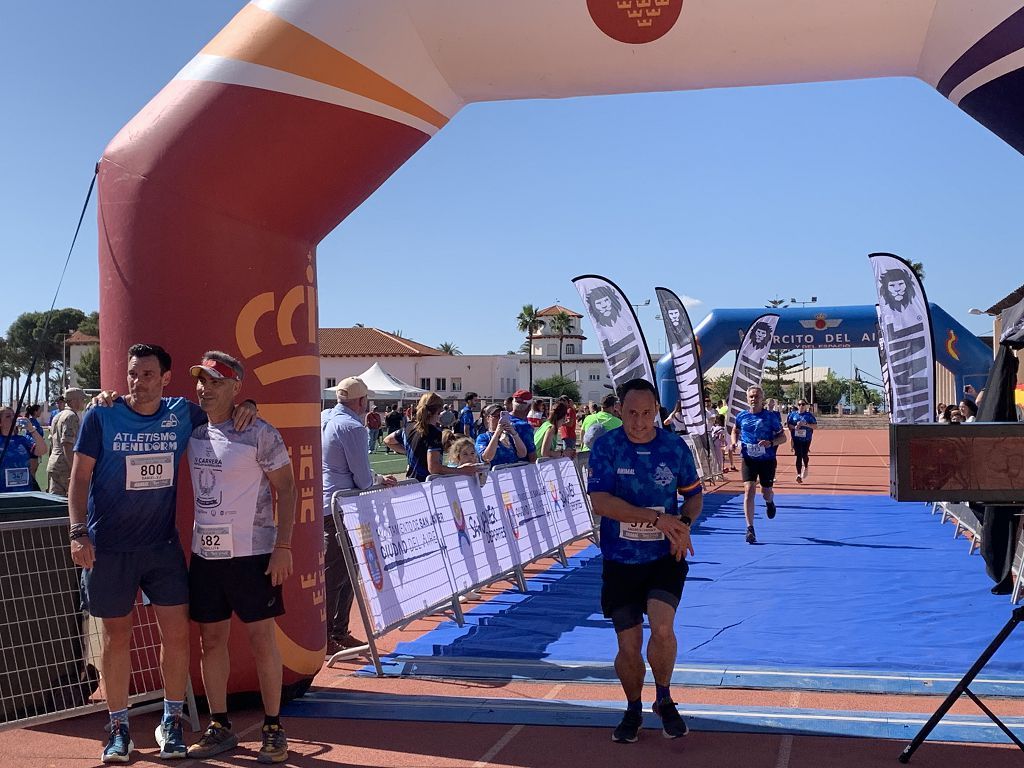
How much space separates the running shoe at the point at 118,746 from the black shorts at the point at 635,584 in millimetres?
2343

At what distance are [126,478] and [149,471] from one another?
11 cm

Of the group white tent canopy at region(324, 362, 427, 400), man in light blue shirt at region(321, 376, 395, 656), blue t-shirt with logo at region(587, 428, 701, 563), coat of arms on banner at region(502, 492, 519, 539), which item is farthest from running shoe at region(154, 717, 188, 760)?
white tent canopy at region(324, 362, 427, 400)

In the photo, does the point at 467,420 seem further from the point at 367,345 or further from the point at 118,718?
the point at 367,345

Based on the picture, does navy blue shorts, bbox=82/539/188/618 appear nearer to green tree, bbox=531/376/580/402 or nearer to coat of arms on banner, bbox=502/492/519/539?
coat of arms on banner, bbox=502/492/519/539

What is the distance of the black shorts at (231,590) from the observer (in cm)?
481

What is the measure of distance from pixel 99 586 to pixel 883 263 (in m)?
13.9

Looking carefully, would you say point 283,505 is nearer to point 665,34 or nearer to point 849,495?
point 665,34

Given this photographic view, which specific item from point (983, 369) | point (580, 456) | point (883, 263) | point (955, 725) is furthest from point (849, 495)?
point (955, 725)

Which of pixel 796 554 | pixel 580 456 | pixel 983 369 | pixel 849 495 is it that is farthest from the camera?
pixel 983 369

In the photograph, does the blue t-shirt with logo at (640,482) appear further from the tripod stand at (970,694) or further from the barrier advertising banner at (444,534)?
the barrier advertising banner at (444,534)

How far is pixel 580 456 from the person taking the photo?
526 inches

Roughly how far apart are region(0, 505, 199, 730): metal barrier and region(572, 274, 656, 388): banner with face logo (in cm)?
1307

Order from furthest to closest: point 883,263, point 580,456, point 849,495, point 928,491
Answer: point 849,495
point 883,263
point 580,456
point 928,491

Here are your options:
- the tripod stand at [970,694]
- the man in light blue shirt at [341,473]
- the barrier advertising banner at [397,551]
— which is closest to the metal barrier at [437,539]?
the barrier advertising banner at [397,551]
